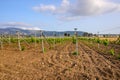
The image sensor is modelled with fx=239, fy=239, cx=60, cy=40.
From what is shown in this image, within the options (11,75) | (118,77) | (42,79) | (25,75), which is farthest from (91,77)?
(11,75)

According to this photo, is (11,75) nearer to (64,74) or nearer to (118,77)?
(64,74)

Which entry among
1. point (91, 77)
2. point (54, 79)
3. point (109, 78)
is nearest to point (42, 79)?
point (54, 79)

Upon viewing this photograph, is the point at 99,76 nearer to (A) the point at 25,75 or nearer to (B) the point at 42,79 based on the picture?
(B) the point at 42,79

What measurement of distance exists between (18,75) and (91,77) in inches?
123

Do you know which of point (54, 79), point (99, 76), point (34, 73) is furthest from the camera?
point (34, 73)

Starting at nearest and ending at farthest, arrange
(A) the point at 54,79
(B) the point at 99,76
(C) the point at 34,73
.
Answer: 1. (A) the point at 54,79
2. (B) the point at 99,76
3. (C) the point at 34,73

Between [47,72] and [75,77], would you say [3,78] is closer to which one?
[47,72]

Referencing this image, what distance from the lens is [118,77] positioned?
32.2ft

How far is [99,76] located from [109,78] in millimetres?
527

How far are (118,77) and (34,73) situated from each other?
367 centimetres

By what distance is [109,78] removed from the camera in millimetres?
9617

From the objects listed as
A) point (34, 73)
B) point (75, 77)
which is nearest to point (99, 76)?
point (75, 77)

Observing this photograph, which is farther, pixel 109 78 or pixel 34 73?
pixel 34 73

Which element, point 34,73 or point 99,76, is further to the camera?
point 34,73
